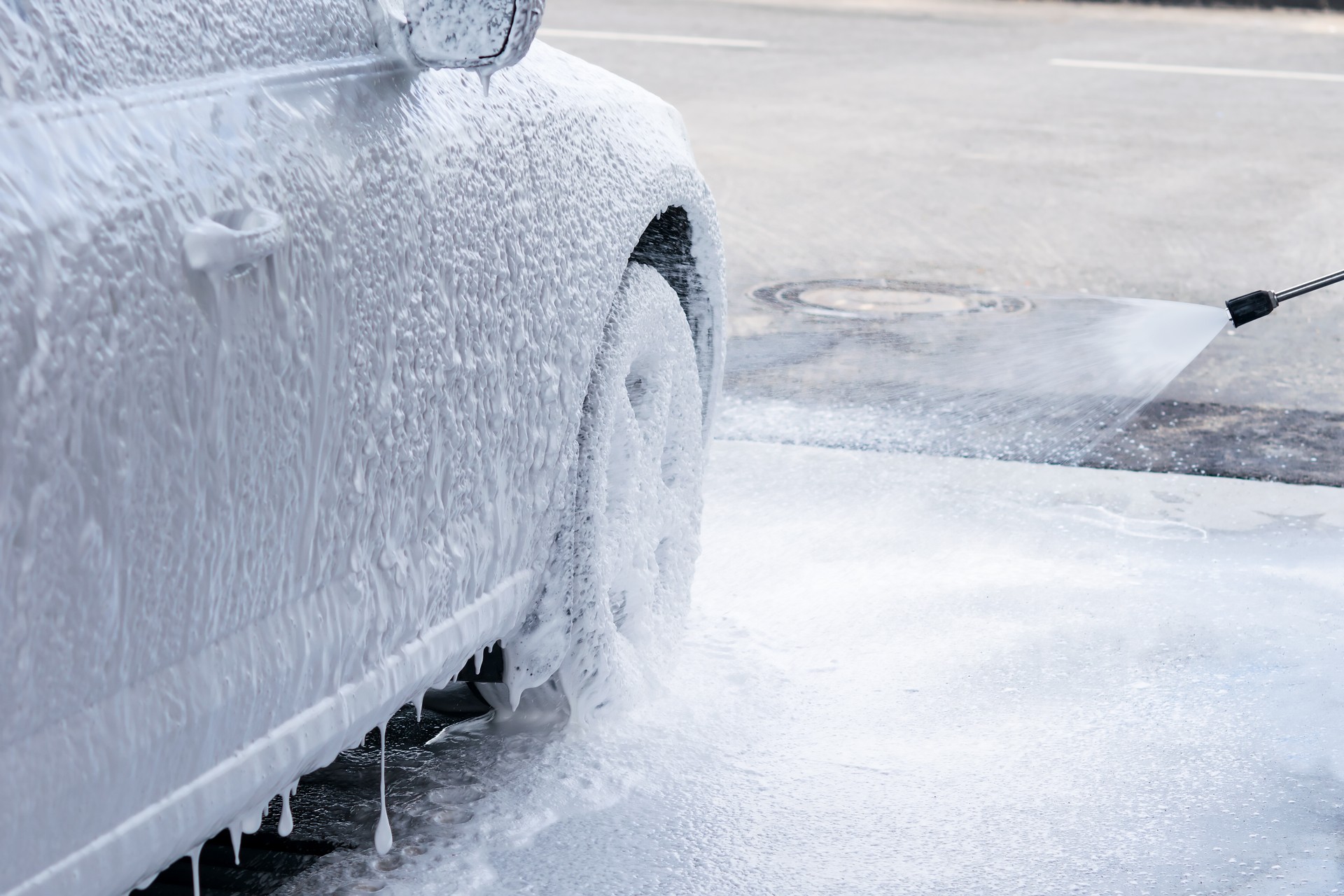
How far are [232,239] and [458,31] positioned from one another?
515 millimetres

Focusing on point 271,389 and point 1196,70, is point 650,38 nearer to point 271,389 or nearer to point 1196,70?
point 1196,70

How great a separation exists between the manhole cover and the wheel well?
110 inches

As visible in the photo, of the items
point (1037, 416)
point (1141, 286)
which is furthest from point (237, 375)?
point (1141, 286)

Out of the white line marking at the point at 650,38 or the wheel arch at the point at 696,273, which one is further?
the white line marking at the point at 650,38

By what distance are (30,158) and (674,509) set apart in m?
1.89

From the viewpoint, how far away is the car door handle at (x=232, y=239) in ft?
5.52

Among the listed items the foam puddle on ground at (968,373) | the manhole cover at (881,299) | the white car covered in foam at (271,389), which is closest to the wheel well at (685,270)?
the white car covered in foam at (271,389)

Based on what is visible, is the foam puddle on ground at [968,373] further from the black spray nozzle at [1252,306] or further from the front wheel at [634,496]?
the front wheel at [634,496]

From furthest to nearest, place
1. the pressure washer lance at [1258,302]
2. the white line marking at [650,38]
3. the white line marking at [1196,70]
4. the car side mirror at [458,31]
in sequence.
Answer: the white line marking at [650,38]
the white line marking at [1196,70]
the pressure washer lance at [1258,302]
the car side mirror at [458,31]

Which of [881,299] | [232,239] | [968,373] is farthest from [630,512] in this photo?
[881,299]

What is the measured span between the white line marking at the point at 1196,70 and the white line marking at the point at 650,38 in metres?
2.31

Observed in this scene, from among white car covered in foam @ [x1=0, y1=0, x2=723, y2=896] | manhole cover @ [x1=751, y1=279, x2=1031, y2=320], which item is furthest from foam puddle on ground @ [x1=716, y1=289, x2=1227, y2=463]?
white car covered in foam @ [x1=0, y1=0, x2=723, y2=896]

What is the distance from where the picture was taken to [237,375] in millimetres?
1767

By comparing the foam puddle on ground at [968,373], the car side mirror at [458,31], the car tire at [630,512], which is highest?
the car side mirror at [458,31]
